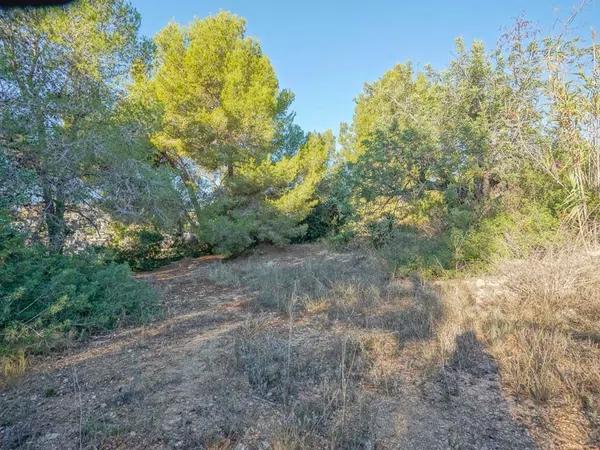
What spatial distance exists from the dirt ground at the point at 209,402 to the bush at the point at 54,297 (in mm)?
282

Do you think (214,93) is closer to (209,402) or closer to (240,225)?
(240,225)

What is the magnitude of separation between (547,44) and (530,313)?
15.1 ft

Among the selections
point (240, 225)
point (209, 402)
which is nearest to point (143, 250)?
point (240, 225)

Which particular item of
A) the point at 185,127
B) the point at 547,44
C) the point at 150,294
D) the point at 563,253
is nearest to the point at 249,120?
the point at 185,127

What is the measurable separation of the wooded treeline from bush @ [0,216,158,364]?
0.02 m

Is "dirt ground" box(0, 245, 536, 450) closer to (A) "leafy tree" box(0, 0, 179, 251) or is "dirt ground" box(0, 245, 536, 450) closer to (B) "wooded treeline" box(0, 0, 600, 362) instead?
(B) "wooded treeline" box(0, 0, 600, 362)

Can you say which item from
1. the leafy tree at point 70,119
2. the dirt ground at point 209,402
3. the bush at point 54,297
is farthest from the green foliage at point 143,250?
the dirt ground at point 209,402

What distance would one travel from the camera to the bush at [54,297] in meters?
3.18

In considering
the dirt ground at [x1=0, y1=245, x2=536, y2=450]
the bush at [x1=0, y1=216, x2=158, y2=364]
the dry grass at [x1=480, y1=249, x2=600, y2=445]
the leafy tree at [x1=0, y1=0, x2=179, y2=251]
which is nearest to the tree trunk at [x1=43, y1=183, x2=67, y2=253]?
the leafy tree at [x1=0, y1=0, x2=179, y2=251]

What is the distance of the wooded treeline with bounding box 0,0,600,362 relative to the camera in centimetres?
436

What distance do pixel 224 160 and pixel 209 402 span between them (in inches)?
337

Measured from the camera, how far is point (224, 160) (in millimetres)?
10086

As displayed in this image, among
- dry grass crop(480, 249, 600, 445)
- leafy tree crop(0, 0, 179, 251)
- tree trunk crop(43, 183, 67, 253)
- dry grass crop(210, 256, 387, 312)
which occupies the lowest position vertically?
dry grass crop(480, 249, 600, 445)

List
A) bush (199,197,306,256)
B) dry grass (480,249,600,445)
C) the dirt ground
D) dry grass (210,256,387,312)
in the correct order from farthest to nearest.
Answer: bush (199,197,306,256) → dry grass (210,256,387,312) → dry grass (480,249,600,445) → the dirt ground
